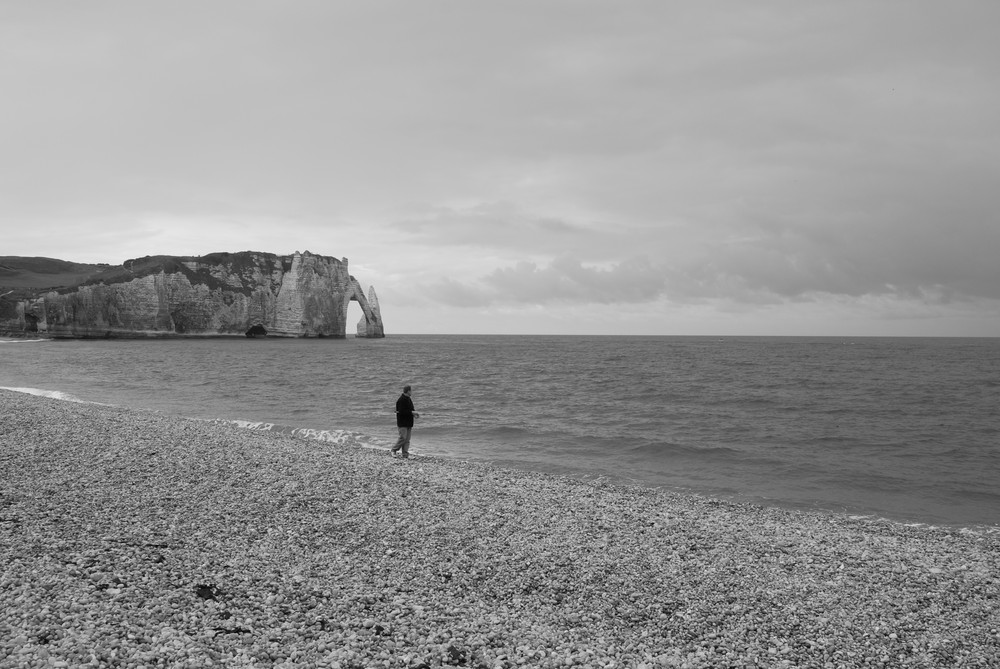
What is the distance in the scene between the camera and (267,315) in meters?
131

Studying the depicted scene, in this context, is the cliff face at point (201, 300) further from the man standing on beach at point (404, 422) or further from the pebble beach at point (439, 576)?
the pebble beach at point (439, 576)

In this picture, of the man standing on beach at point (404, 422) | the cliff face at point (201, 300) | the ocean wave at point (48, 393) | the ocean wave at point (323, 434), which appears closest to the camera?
the man standing on beach at point (404, 422)

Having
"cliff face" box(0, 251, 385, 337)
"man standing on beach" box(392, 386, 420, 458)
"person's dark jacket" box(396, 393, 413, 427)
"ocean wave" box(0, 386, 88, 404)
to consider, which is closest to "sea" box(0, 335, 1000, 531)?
"ocean wave" box(0, 386, 88, 404)

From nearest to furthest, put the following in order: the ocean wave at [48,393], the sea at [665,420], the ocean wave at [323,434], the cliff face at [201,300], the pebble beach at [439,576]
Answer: the pebble beach at [439,576] < the sea at [665,420] < the ocean wave at [323,434] < the ocean wave at [48,393] < the cliff face at [201,300]

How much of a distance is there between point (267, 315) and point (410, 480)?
12565 centimetres

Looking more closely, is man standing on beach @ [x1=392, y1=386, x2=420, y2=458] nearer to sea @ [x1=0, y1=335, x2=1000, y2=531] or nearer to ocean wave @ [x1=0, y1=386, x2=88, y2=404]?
sea @ [x1=0, y1=335, x2=1000, y2=531]

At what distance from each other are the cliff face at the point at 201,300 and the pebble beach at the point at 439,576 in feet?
383

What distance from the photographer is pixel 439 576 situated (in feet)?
28.5

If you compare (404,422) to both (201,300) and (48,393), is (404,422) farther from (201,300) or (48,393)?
(201,300)

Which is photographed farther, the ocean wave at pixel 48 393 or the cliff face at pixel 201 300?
the cliff face at pixel 201 300

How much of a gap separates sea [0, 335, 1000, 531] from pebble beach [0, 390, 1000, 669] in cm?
448

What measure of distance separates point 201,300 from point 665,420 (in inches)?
4421

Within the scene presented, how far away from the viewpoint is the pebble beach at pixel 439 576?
6602 mm

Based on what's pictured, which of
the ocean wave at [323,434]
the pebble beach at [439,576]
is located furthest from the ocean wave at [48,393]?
the pebble beach at [439,576]
